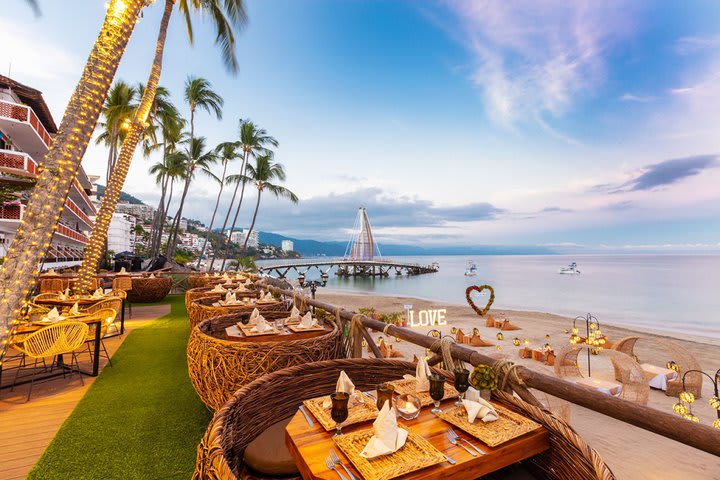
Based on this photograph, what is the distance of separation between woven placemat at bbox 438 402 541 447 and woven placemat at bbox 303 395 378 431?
0.32m

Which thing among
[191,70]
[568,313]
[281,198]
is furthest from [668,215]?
[191,70]

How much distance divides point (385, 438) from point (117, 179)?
9.13 meters

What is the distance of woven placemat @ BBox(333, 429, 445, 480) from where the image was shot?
948 mm

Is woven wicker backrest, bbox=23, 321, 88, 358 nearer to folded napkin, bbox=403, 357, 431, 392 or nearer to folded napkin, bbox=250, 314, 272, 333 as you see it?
folded napkin, bbox=250, 314, 272, 333

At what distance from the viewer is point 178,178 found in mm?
24109

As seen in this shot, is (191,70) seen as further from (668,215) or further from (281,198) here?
(668,215)

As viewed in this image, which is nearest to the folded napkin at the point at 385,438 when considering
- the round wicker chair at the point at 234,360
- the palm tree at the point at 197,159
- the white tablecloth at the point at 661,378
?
the round wicker chair at the point at 234,360

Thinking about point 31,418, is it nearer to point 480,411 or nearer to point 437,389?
point 437,389

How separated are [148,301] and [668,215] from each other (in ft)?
213

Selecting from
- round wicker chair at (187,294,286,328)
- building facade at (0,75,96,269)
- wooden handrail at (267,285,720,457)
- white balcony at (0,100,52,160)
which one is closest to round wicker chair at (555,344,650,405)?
wooden handrail at (267,285,720,457)

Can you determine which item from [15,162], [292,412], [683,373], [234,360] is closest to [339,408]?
[292,412]

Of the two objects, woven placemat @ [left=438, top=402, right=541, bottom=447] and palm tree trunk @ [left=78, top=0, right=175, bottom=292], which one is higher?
palm tree trunk @ [left=78, top=0, right=175, bottom=292]

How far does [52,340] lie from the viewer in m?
3.34

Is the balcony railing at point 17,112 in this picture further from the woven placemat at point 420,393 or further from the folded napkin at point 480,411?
the folded napkin at point 480,411
